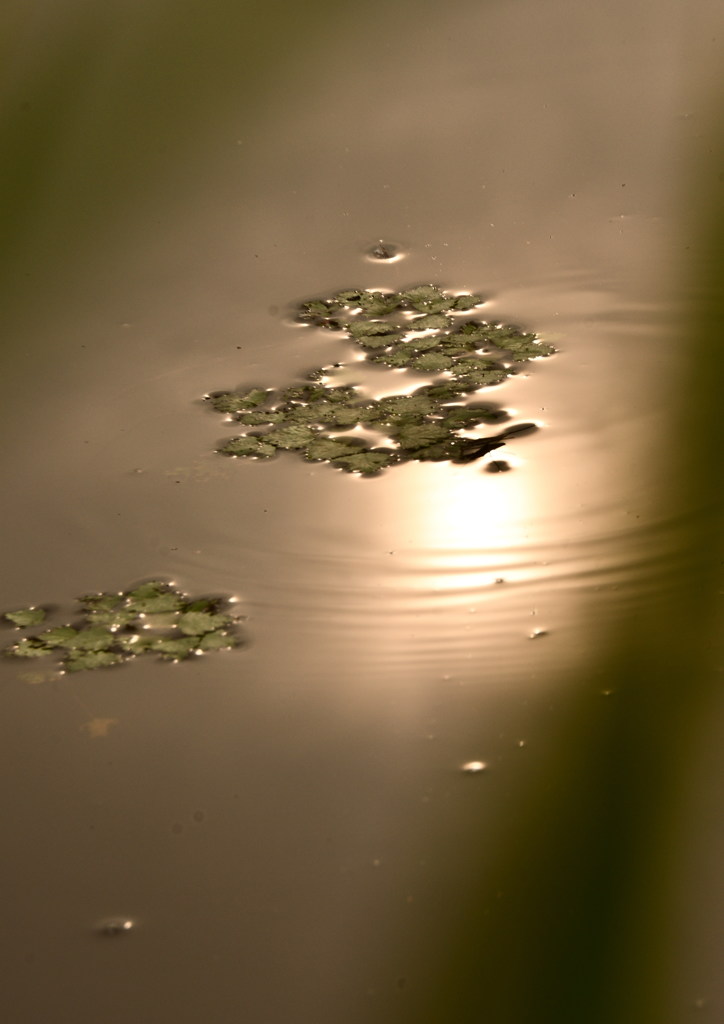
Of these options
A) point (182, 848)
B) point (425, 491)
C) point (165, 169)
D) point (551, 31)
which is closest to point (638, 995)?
point (182, 848)

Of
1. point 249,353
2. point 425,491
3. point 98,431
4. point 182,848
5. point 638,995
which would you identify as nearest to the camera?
point 638,995

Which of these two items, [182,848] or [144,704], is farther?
[144,704]

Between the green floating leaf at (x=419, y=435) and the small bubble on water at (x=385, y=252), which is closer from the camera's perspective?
the green floating leaf at (x=419, y=435)

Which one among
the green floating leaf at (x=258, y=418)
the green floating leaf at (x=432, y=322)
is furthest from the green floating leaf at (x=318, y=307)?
the green floating leaf at (x=258, y=418)

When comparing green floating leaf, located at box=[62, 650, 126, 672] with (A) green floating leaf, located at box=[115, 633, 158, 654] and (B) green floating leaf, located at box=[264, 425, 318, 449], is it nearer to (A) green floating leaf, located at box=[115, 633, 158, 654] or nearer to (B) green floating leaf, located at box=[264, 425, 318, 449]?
(A) green floating leaf, located at box=[115, 633, 158, 654]

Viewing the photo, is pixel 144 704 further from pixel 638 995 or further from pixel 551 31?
pixel 551 31

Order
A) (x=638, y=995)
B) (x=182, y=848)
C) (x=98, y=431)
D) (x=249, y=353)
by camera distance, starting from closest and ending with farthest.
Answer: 1. (x=638, y=995)
2. (x=182, y=848)
3. (x=98, y=431)
4. (x=249, y=353)

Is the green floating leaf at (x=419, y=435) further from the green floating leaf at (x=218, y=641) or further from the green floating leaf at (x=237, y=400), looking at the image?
the green floating leaf at (x=218, y=641)

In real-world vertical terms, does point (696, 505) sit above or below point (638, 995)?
above

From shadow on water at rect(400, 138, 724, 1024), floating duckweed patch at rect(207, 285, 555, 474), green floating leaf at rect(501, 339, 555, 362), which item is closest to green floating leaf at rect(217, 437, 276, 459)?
floating duckweed patch at rect(207, 285, 555, 474)
